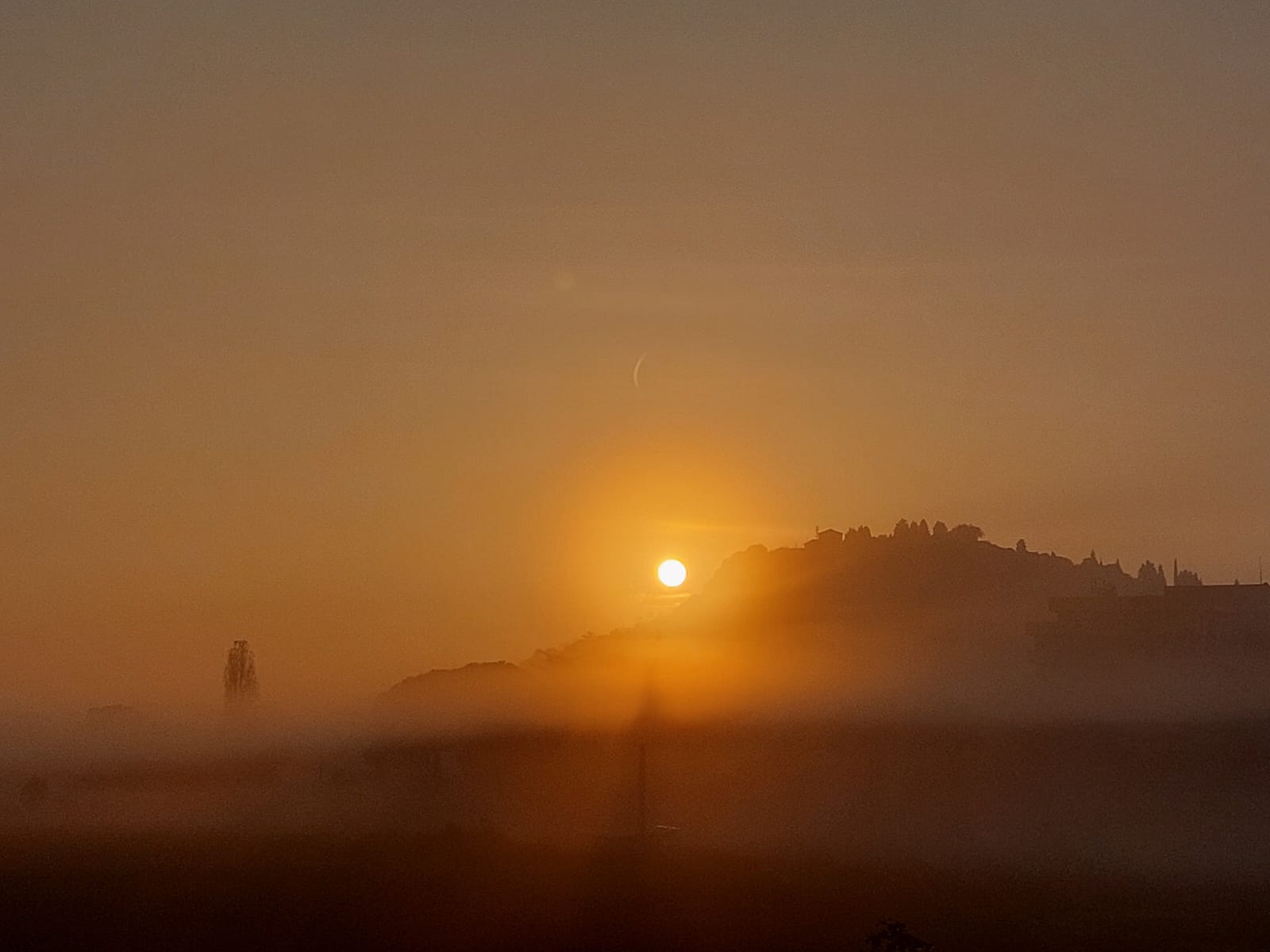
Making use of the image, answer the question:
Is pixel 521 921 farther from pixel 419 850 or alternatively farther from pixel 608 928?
pixel 419 850

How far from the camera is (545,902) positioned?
161 metres

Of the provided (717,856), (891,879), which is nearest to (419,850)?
(717,856)

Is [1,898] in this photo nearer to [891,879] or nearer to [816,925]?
[816,925]

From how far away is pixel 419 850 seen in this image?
18725cm

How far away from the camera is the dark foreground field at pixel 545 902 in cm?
14912

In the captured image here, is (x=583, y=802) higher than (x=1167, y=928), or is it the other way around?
(x=583, y=802)

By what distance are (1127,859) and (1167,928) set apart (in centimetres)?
3368

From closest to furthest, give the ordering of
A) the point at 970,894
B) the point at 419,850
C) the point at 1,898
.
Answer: the point at 1,898 < the point at 970,894 < the point at 419,850

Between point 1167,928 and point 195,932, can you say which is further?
point 1167,928

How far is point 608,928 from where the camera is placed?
152 meters

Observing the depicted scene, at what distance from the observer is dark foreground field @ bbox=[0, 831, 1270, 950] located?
149m

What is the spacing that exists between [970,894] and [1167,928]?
61.3ft

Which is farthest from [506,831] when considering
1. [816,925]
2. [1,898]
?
[1,898]

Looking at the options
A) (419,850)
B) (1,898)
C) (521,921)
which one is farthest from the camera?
(419,850)
